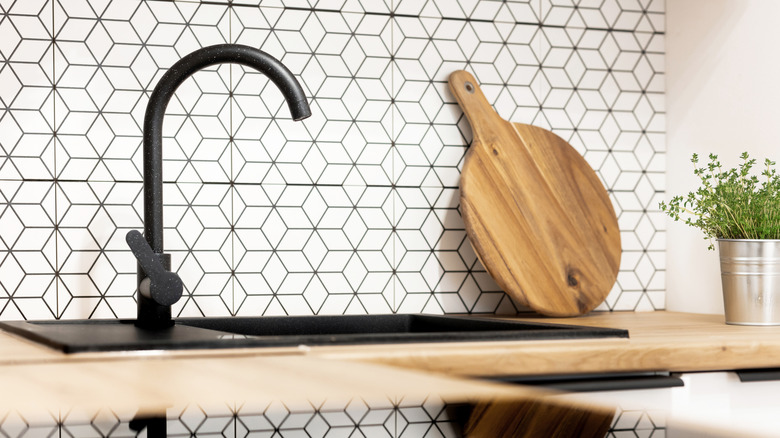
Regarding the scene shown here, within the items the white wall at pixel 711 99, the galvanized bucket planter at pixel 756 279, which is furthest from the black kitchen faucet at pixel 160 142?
the white wall at pixel 711 99

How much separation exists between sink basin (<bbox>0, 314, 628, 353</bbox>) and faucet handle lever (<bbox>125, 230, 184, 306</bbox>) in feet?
0.15

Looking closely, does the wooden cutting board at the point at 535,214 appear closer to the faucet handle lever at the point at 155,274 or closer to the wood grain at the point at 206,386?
the faucet handle lever at the point at 155,274

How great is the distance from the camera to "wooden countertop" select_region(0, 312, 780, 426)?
1.60 ft

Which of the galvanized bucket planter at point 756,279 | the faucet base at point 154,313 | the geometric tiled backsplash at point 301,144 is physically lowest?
the faucet base at point 154,313

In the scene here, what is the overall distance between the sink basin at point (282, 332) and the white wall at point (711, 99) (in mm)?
517

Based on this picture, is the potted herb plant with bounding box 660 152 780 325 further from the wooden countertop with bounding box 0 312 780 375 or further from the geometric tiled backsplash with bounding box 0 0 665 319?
the geometric tiled backsplash with bounding box 0 0 665 319

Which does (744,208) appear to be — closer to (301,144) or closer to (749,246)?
(749,246)

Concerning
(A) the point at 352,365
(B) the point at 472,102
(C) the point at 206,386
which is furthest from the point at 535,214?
(C) the point at 206,386

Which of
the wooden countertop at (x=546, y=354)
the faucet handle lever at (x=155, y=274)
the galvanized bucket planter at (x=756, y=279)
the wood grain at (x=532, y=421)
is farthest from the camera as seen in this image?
the galvanized bucket planter at (x=756, y=279)

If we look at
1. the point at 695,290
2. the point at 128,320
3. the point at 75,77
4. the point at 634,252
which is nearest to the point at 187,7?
the point at 75,77

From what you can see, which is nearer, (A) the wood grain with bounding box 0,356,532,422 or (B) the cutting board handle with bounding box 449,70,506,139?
(A) the wood grain with bounding box 0,356,532,422

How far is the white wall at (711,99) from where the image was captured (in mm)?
1365

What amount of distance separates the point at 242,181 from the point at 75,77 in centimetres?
32

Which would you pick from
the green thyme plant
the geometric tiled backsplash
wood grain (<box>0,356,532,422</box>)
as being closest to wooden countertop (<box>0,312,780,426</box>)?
wood grain (<box>0,356,532,422</box>)
